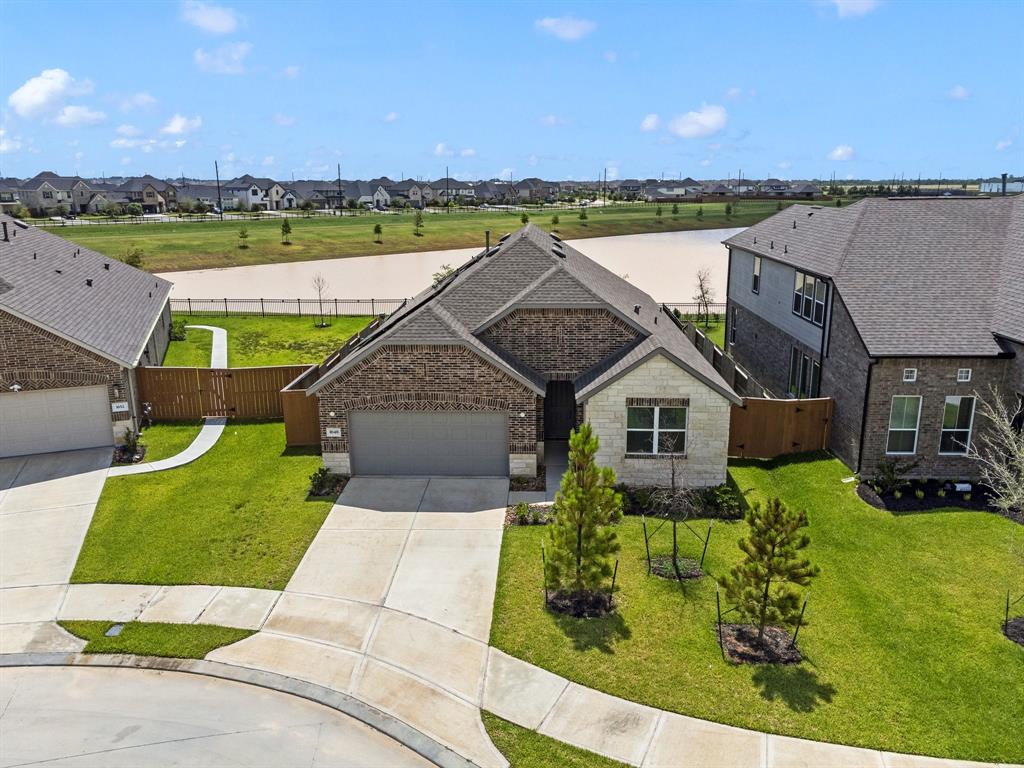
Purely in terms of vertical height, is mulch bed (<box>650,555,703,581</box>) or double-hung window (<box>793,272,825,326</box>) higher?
double-hung window (<box>793,272,825,326</box>)

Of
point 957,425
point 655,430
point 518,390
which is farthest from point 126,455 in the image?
point 957,425

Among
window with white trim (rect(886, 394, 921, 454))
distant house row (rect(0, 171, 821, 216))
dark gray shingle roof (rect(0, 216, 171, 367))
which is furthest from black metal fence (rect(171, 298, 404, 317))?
distant house row (rect(0, 171, 821, 216))

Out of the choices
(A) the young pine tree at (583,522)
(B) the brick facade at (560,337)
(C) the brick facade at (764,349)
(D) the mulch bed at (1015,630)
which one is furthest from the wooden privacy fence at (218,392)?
(D) the mulch bed at (1015,630)

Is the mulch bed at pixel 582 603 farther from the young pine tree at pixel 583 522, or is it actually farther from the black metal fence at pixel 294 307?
the black metal fence at pixel 294 307

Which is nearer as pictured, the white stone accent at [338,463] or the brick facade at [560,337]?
the white stone accent at [338,463]

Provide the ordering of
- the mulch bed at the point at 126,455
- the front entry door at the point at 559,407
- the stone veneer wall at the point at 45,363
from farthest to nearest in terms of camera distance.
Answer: the front entry door at the point at 559,407 < the mulch bed at the point at 126,455 < the stone veneer wall at the point at 45,363

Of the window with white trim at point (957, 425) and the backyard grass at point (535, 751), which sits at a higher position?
the window with white trim at point (957, 425)

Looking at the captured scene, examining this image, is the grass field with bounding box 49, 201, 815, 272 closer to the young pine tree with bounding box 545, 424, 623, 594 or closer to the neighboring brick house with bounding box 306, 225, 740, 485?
the neighboring brick house with bounding box 306, 225, 740, 485
